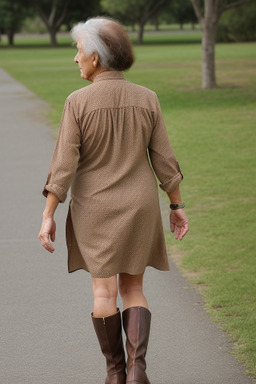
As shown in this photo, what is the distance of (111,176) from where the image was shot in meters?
3.53

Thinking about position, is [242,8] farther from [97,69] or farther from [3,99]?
[97,69]

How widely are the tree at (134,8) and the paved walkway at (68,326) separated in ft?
216

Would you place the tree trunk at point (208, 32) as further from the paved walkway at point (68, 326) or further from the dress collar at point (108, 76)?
the dress collar at point (108, 76)

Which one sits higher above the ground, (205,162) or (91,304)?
(91,304)

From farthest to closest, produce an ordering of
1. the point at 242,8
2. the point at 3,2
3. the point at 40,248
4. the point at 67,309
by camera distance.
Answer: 1. the point at 3,2
2. the point at 242,8
3. the point at 40,248
4. the point at 67,309

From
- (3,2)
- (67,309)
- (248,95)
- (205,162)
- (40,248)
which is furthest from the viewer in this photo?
(3,2)

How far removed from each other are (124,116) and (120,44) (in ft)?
1.00

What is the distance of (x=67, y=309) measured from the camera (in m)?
5.17

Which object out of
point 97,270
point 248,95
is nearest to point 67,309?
point 97,270

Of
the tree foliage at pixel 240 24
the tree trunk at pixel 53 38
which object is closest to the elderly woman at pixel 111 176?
the tree foliage at pixel 240 24

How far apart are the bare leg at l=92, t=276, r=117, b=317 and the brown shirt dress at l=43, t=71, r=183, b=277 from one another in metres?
0.04

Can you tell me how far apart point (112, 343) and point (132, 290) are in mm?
258

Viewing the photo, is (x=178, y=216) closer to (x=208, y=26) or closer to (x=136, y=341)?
(x=136, y=341)

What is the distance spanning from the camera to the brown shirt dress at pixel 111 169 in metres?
3.47
